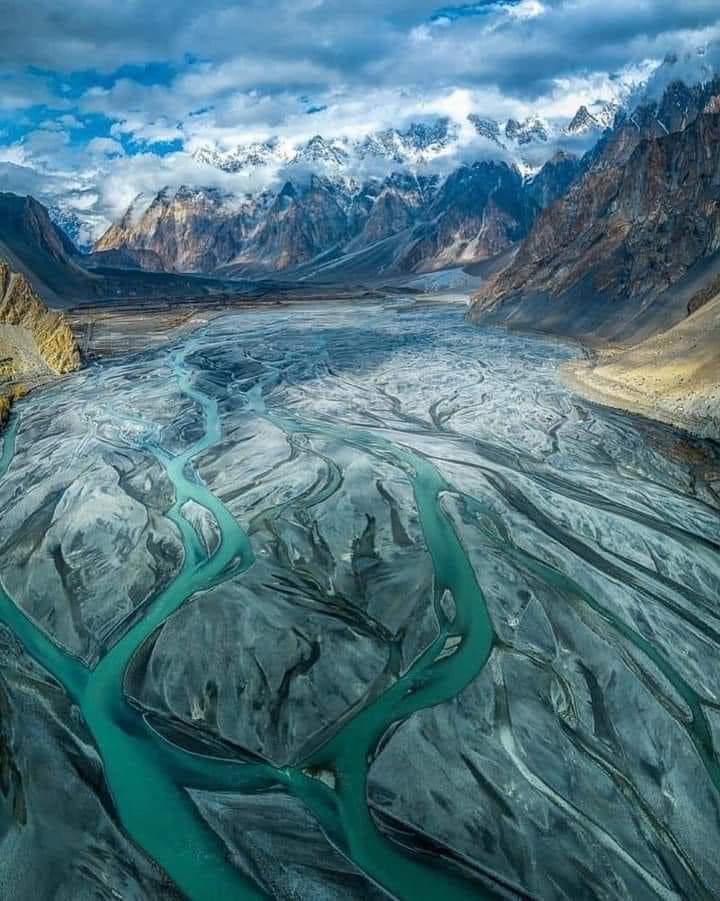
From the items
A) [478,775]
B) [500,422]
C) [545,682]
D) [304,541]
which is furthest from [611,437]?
[478,775]

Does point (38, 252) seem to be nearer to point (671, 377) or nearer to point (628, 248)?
point (628, 248)

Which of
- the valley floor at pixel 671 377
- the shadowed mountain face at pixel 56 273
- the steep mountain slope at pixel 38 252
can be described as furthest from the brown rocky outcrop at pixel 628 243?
the steep mountain slope at pixel 38 252

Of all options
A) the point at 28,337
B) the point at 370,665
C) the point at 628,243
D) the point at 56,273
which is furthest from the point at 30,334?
the point at 56,273

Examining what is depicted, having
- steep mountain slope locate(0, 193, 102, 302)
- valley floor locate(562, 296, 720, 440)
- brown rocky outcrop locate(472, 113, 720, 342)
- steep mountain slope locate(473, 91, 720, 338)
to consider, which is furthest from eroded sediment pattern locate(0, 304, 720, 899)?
steep mountain slope locate(0, 193, 102, 302)

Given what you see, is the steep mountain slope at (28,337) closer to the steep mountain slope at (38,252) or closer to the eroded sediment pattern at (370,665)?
the eroded sediment pattern at (370,665)

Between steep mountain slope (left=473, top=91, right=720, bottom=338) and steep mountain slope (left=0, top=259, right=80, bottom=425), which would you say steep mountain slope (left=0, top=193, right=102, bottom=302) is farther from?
steep mountain slope (left=473, top=91, right=720, bottom=338)

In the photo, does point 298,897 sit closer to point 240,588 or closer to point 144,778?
point 144,778
